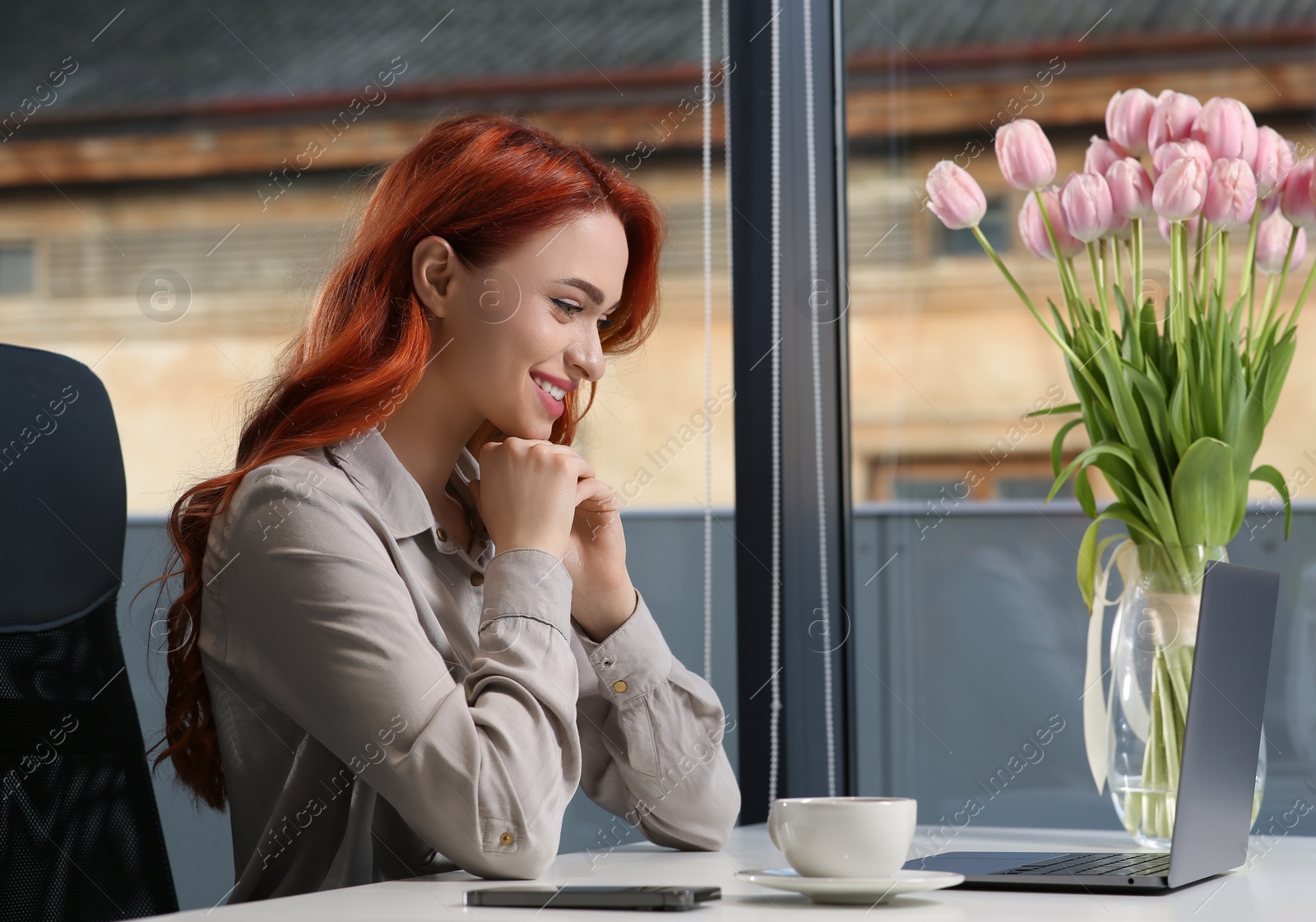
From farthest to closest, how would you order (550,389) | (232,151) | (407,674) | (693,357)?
(232,151) → (693,357) → (550,389) → (407,674)

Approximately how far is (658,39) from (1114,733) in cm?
173

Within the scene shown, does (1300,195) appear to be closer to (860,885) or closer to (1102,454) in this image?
(1102,454)

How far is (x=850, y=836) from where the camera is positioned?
78 centimetres

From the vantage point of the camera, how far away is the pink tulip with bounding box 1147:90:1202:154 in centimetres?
137

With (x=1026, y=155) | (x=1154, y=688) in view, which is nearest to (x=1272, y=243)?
(x=1026, y=155)

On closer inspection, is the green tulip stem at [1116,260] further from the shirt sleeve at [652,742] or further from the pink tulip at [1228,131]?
the shirt sleeve at [652,742]

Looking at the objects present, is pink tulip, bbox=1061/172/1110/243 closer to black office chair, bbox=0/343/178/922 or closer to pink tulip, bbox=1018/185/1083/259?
pink tulip, bbox=1018/185/1083/259

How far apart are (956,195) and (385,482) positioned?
2.34 feet

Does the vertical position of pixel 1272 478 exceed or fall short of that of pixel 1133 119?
it falls short

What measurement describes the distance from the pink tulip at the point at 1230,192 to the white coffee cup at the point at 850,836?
2.70 ft

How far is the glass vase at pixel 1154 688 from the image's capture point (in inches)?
49.1

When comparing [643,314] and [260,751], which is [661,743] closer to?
[260,751]

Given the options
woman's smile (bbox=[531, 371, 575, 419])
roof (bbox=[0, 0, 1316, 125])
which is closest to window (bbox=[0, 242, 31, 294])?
roof (bbox=[0, 0, 1316, 125])

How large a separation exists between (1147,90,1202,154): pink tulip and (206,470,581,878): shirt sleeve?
80 centimetres
